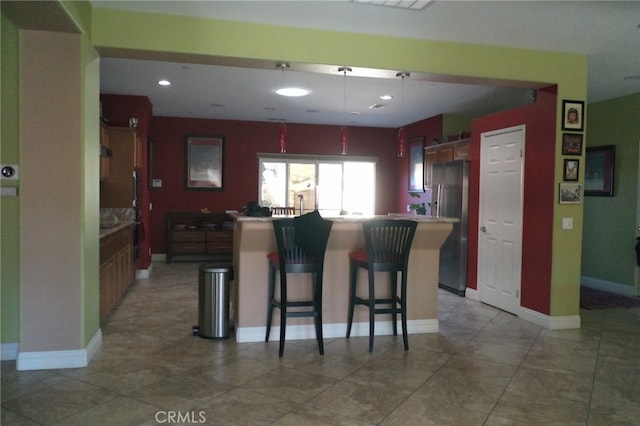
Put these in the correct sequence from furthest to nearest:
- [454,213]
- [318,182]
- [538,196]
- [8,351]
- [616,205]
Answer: [318,182]
[616,205]
[454,213]
[538,196]
[8,351]

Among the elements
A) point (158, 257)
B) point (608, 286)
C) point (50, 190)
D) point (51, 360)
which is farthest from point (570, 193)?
point (158, 257)

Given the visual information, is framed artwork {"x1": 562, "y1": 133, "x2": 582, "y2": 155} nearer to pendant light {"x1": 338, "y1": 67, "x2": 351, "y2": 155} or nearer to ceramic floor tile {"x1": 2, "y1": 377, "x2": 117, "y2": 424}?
pendant light {"x1": 338, "y1": 67, "x2": 351, "y2": 155}

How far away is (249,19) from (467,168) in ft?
11.4

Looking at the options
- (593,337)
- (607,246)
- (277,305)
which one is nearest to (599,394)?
(593,337)

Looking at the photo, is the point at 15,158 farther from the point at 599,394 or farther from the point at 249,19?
the point at 599,394

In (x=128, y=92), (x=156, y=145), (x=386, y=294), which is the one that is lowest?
(x=386, y=294)

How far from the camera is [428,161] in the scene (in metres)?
7.99

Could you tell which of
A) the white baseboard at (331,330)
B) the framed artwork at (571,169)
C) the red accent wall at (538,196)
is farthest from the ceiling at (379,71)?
the white baseboard at (331,330)

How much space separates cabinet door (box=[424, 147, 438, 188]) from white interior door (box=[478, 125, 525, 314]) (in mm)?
2065

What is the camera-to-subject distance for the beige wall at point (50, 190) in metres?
3.22

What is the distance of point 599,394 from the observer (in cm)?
304

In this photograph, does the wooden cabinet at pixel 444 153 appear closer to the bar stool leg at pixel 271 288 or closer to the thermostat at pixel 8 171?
the bar stool leg at pixel 271 288

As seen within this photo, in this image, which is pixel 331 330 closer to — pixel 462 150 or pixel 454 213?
pixel 454 213

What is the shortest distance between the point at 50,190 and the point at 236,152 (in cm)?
571
